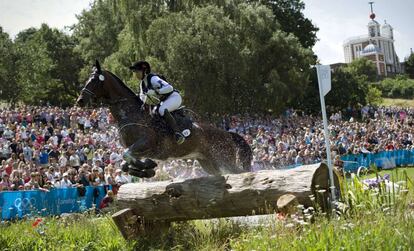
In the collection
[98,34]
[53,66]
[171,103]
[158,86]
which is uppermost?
[98,34]

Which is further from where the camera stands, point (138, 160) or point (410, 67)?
point (410, 67)

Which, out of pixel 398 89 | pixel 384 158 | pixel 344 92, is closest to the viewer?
pixel 384 158

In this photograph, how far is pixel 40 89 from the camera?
4634 centimetres

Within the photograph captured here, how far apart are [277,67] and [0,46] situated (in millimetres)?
20800

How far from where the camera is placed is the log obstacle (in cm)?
738

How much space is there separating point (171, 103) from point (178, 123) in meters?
0.38

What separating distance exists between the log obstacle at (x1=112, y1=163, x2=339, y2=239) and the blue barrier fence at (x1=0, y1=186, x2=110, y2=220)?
13.1ft

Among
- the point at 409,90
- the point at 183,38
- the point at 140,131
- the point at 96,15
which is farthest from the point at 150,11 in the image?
the point at 409,90

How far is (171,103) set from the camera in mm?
10125

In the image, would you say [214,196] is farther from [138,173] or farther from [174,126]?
[174,126]

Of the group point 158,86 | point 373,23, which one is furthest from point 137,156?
point 373,23

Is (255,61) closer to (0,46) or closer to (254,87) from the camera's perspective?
(254,87)

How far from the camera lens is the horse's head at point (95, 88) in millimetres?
9844

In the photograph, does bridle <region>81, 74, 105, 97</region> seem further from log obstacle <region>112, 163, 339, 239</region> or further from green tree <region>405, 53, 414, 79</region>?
green tree <region>405, 53, 414, 79</region>
